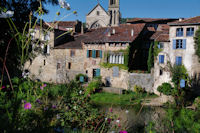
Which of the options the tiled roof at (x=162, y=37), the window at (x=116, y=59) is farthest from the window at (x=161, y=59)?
the window at (x=116, y=59)

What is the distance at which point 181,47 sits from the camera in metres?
22.9

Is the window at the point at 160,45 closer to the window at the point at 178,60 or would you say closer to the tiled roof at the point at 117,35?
the window at the point at 178,60

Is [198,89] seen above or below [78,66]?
below

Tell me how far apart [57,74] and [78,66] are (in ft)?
11.8

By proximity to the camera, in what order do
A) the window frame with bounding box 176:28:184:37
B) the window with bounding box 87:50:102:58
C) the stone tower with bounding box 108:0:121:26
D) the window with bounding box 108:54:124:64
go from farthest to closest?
1. the stone tower with bounding box 108:0:121:26
2. the window with bounding box 87:50:102:58
3. the window with bounding box 108:54:124:64
4. the window frame with bounding box 176:28:184:37

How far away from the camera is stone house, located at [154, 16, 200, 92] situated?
22.2 meters

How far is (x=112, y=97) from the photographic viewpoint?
70.5ft

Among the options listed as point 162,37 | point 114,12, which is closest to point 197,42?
point 162,37

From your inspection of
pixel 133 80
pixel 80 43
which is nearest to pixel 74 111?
pixel 133 80

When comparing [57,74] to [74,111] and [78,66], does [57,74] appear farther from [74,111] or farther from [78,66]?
[74,111]

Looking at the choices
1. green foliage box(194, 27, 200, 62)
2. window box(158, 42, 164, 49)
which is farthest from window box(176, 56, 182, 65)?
window box(158, 42, 164, 49)

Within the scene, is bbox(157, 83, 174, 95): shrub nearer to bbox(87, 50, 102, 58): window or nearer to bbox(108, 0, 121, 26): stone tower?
bbox(87, 50, 102, 58): window

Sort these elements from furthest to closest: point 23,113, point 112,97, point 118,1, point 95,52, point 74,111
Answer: point 118,1
point 95,52
point 112,97
point 74,111
point 23,113

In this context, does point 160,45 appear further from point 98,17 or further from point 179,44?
point 98,17
